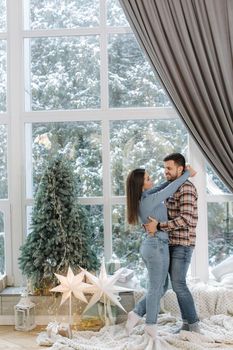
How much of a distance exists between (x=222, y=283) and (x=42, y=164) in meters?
1.69

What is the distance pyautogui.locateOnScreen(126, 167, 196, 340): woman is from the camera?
3.44 meters

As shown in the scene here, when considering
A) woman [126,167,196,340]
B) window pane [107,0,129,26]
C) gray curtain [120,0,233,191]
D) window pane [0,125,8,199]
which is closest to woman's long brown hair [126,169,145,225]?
woman [126,167,196,340]

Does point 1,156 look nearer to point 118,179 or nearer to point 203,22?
point 118,179

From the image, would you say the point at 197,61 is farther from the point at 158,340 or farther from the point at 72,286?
the point at 158,340

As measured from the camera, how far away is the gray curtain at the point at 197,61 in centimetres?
387

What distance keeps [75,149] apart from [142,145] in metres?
0.54

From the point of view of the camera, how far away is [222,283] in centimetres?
399

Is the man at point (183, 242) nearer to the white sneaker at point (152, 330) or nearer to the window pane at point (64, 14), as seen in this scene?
the white sneaker at point (152, 330)

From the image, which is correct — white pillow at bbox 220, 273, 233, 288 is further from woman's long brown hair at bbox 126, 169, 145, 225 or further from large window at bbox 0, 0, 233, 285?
woman's long brown hair at bbox 126, 169, 145, 225

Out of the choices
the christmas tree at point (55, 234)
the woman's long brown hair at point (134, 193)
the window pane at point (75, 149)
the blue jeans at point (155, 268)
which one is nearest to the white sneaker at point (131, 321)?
the blue jeans at point (155, 268)

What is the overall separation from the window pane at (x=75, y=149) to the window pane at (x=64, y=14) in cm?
81

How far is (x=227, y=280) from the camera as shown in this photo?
399cm

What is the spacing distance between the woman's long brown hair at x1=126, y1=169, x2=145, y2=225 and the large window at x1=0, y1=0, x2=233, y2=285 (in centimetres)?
72

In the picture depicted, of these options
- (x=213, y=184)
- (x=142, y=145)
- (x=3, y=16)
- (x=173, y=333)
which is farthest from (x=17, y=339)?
(x=3, y=16)
